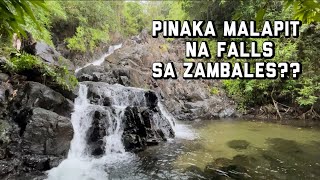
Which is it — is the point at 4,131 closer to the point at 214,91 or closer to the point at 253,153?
the point at 253,153

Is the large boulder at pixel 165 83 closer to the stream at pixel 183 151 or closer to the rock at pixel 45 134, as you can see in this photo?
the stream at pixel 183 151

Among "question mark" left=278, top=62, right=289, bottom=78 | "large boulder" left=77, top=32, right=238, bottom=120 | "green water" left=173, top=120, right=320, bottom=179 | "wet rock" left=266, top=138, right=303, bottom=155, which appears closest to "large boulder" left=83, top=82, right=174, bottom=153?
"green water" left=173, top=120, right=320, bottom=179

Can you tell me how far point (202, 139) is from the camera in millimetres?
11648

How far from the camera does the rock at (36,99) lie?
850 centimetres

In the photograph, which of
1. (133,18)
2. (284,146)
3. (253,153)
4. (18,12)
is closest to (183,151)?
(253,153)

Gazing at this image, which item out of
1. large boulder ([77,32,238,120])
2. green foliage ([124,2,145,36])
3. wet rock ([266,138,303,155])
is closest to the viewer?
wet rock ([266,138,303,155])

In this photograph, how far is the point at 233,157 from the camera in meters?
8.96

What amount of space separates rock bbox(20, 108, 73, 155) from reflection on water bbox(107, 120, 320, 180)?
1.88 metres

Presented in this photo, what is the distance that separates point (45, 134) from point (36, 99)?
155 cm

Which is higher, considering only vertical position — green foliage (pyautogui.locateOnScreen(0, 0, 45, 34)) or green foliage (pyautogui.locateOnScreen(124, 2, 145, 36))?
green foliage (pyautogui.locateOnScreen(124, 2, 145, 36))

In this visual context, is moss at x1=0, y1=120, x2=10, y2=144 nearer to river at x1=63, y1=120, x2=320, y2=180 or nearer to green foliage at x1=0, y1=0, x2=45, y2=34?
river at x1=63, y1=120, x2=320, y2=180

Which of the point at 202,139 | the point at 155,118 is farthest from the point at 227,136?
the point at 155,118

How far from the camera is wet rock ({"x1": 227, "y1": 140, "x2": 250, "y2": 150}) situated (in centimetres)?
1027

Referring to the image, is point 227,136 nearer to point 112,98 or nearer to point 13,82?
point 112,98
